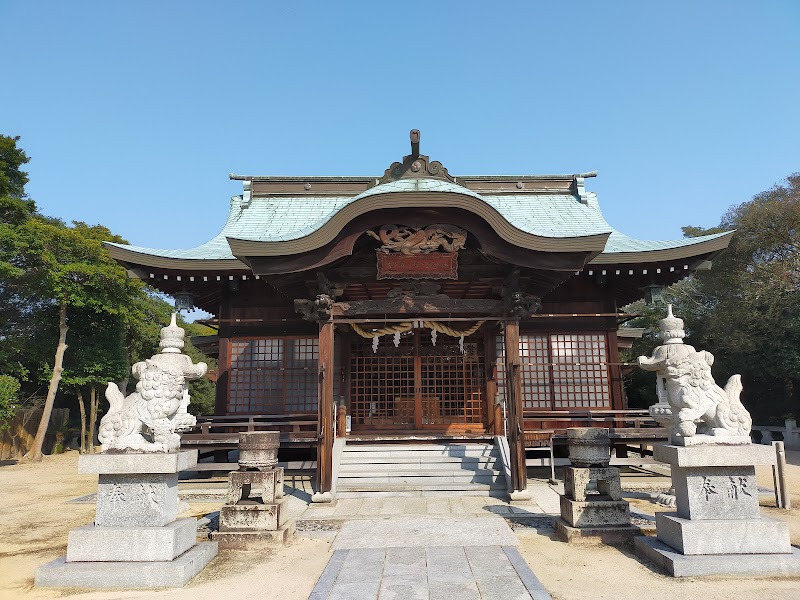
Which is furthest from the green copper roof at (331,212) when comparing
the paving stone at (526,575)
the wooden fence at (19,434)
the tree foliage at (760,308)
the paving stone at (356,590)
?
the wooden fence at (19,434)

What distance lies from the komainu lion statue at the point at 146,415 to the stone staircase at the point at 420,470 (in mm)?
4881

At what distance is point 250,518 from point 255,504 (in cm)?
19

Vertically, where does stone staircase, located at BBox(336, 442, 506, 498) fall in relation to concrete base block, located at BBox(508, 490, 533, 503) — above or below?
above

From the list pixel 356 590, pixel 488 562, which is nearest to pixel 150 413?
pixel 356 590

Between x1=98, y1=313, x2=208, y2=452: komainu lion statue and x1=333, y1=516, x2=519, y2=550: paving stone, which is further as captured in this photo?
x1=333, y1=516, x2=519, y2=550: paving stone

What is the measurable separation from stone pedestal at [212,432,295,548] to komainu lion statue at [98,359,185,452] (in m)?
1.44

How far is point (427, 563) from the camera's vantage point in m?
5.67

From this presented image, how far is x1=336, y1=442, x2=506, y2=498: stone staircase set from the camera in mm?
9883

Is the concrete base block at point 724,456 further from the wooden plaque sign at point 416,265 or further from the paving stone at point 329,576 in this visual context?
the wooden plaque sign at point 416,265

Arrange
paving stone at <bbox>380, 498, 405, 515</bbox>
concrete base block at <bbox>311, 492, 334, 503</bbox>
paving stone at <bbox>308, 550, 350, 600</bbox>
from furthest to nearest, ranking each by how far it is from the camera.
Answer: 1. concrete base block at <bbox>311, 492, 334, 503</bbox>
2. paving stone at <bbox>380, 498, 405, 515</bbox>
3. paving stone at <bbox>308, 550, 350, 600</bbox>

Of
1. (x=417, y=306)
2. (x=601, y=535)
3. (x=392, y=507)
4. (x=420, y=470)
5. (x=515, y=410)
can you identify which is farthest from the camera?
(x=420, y=470)

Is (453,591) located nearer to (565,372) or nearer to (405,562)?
(405,562)

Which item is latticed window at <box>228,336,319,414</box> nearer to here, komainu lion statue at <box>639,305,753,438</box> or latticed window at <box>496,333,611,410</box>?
latticed window at <box>496,333,611,410</box>

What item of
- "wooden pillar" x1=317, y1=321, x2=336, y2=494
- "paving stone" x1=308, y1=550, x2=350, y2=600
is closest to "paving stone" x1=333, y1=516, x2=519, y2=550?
"paving stone" x1=308, y1=550, x2=350, y2=600
